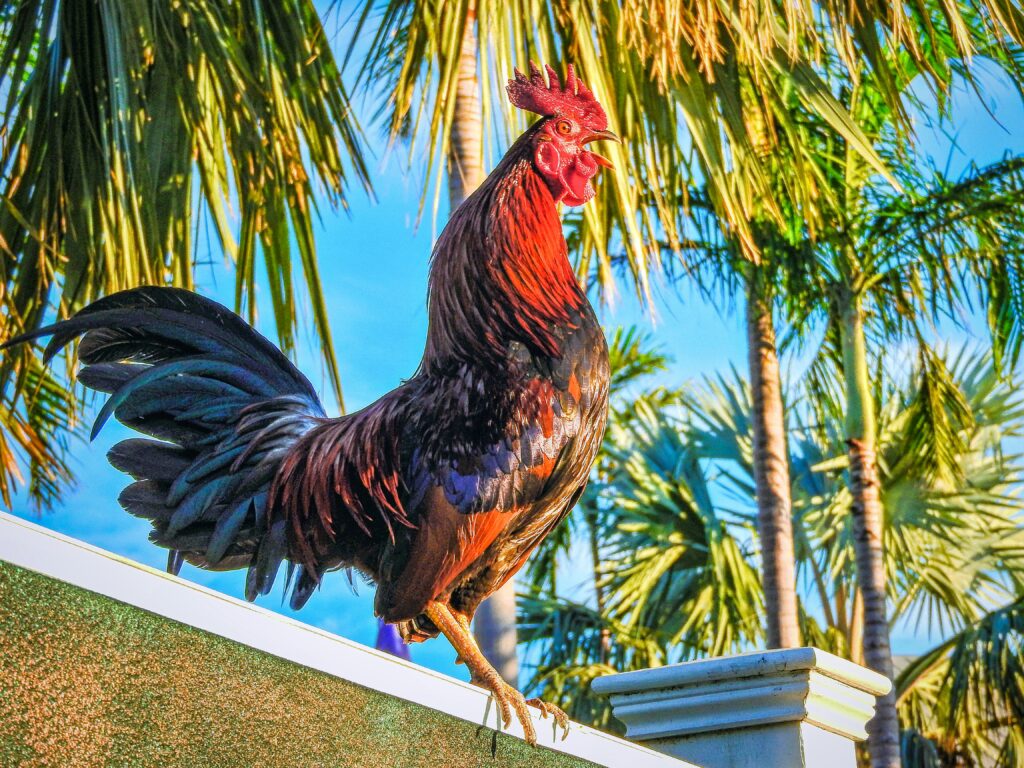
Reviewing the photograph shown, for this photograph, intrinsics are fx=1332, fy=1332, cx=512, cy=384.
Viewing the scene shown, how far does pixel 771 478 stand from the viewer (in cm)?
741

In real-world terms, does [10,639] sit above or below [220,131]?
below

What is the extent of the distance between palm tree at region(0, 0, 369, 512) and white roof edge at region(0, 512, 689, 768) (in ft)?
7.07

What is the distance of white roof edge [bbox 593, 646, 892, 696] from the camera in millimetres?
2865

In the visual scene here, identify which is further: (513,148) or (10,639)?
(513,148)

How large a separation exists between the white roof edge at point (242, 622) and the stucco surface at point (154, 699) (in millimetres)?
14

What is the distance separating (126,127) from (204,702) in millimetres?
2529

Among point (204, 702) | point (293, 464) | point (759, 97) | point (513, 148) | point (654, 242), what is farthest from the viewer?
point (759, 97)

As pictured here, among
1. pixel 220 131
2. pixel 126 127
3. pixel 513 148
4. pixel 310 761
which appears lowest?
pixel 310 761

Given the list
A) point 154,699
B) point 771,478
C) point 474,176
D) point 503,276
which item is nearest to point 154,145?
point 474,176

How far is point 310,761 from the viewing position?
1944 millimetres

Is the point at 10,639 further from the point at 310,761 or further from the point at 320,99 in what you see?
the point at 320,99

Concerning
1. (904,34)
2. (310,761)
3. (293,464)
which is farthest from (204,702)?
(904,34)

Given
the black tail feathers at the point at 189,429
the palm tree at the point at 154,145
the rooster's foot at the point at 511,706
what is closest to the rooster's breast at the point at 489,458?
the rooster's foot at the point at 511,706

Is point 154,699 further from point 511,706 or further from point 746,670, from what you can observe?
point 746,670
